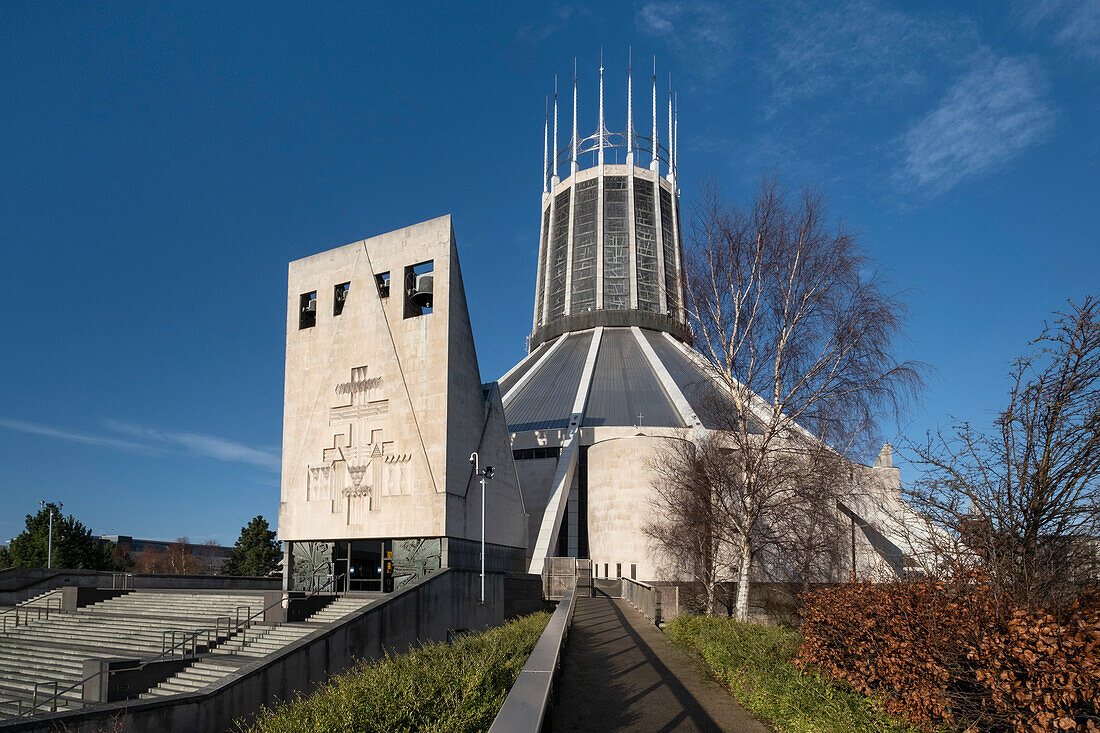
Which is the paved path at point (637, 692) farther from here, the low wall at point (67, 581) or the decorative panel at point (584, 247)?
the decorative panel at point (584, 247)

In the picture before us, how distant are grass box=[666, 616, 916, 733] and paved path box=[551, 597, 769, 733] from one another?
0.65 ft

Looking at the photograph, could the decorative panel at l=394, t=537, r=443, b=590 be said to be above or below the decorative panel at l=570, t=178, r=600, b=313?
below

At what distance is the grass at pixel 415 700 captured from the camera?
6.70m

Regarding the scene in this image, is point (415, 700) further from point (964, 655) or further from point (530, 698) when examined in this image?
point (964, 655)

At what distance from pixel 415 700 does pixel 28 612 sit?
22027mm

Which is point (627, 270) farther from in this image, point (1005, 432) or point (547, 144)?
point (1005, 432)

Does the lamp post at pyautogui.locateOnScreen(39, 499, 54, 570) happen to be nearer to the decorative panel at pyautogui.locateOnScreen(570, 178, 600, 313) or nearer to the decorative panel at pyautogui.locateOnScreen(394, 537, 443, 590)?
the decorative panel at pyautogui.locateOnScreen(394, 537, 443, 590)

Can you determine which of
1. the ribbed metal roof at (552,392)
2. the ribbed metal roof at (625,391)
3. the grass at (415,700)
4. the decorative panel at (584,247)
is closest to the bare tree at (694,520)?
the ribbed metal roof at (625,391)

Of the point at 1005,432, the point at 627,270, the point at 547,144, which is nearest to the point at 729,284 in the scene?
the point at 1005,432

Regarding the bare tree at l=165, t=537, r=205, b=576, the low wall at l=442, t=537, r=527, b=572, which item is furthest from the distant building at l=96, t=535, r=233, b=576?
the low wall at l=442, t=537, r=527, b=572

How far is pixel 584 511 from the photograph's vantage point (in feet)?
109

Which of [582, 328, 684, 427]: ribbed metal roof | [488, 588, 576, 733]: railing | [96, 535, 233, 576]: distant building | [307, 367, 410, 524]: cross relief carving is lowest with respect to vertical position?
[96, 535, 233, 576]: distant building

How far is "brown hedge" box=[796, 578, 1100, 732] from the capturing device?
15.9 ft

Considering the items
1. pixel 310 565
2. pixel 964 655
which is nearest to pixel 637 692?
pixel 964 655
